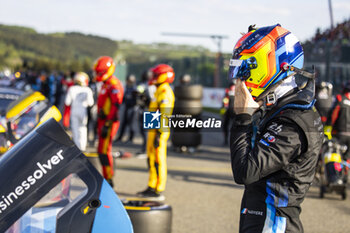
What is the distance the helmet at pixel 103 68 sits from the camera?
6914 millimetres

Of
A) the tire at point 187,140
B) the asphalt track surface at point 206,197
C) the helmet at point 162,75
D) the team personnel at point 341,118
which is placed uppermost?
the helmet at point 162,75

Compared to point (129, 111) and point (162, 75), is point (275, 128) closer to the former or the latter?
point (162, 75)

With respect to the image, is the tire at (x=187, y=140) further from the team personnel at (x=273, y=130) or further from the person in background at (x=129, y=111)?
the team personnel at (x=273, y=130)

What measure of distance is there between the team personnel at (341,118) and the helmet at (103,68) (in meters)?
3.36

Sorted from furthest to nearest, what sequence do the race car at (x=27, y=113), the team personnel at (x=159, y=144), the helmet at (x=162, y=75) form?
the helmet at (x=162, y=75) < the team personnel at (x=159, y=144) < the race car at (x=27, y=113)

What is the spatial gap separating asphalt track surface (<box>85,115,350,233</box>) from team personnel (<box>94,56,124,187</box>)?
55 centimetres

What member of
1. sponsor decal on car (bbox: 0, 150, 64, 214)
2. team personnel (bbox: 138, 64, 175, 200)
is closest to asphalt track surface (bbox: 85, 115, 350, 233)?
team personnel (bbox: 138, 64, 175, 200)

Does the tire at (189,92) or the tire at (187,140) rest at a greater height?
the tire at (189,92)

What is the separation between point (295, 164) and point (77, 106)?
24.8ft

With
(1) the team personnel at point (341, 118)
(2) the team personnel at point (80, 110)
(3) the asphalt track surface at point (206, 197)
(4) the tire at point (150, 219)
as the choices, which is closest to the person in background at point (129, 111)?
(3) the asphalt track surface at point (206, 197)

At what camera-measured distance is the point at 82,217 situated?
2.19 m

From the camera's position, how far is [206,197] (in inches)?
274

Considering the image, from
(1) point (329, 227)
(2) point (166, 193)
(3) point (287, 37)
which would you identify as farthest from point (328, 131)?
(3) point (287, 37)

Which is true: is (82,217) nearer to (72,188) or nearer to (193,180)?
(72,188)
